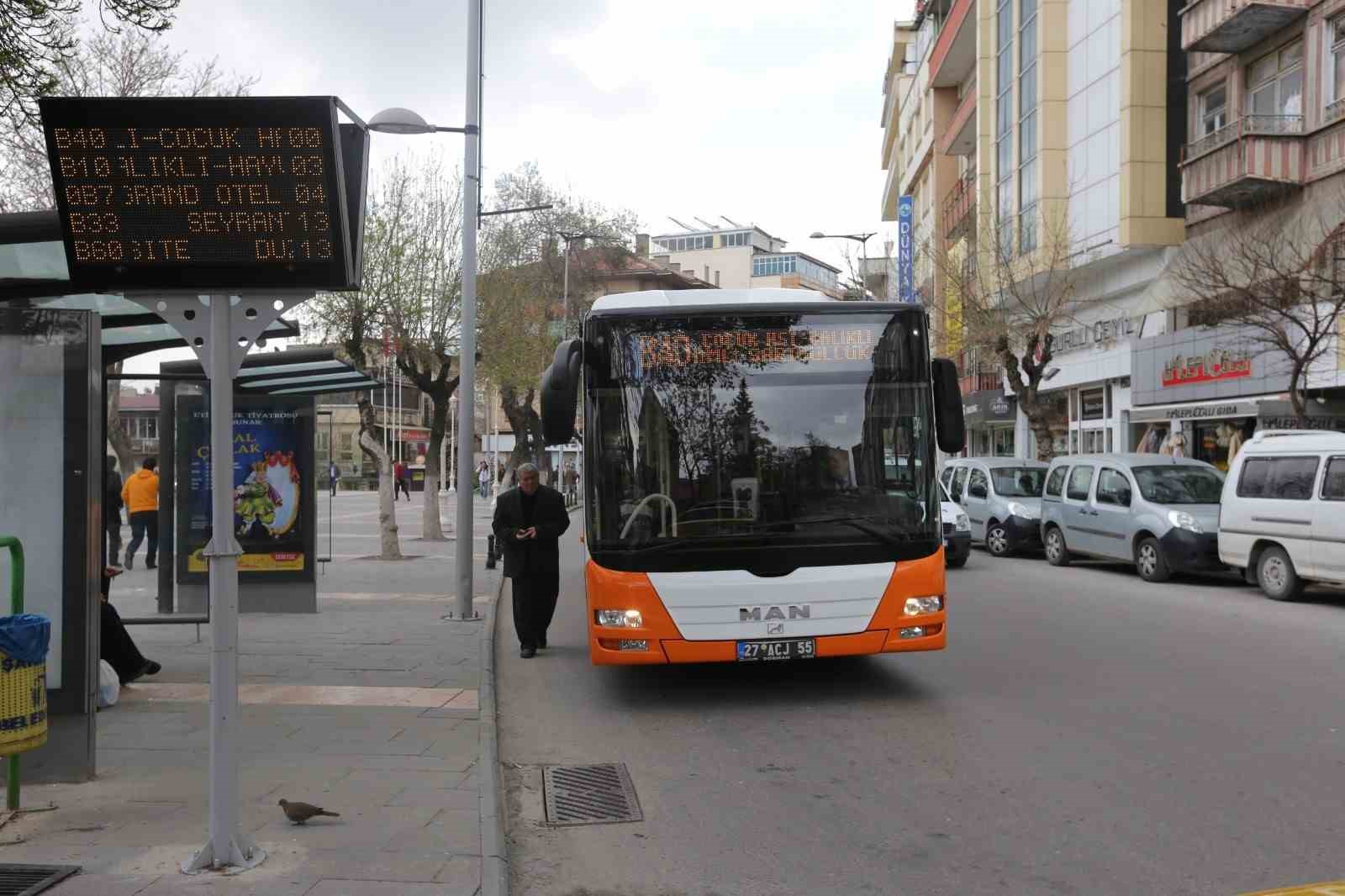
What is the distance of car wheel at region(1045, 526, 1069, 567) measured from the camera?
64.9ft

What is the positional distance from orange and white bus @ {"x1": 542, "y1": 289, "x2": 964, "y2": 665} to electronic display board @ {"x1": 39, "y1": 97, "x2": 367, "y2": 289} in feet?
10.7

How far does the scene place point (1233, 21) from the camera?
2505 centimetres

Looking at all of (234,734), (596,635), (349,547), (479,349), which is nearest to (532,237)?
(479,349)

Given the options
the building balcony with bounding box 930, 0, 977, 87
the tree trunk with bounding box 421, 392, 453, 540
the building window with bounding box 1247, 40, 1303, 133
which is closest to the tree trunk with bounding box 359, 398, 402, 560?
the tree trunk with bounding box 421, 392, 453, 540

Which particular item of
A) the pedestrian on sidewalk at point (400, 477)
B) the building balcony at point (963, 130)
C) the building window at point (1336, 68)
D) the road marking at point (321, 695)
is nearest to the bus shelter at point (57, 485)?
the road marking at point (321, 695)

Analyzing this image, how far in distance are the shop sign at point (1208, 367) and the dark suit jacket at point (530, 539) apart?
17336 mm

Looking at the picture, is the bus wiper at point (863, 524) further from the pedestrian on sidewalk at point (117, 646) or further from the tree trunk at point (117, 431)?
the tree trunk at point (117, 431)

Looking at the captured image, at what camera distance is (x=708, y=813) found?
19.5 feet

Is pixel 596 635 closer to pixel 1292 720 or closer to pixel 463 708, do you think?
pixel 463 708

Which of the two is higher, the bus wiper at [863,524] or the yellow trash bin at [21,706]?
the bus wiper at [863,524]

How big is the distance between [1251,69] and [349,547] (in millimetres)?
22245

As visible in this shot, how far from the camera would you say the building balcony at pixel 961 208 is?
140 feet

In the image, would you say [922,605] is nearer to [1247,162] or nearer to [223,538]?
[223,538]

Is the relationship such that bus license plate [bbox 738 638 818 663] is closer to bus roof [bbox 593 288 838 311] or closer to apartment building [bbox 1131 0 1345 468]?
bus roof [bbox 593 288 838 311]
